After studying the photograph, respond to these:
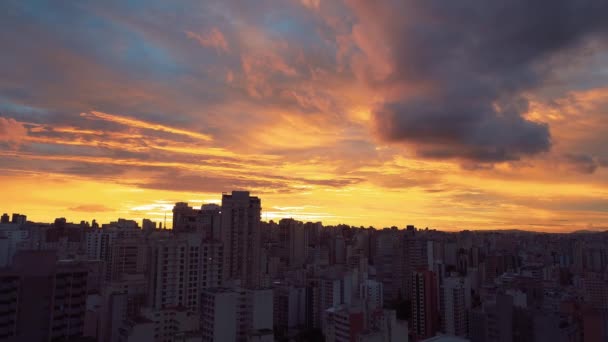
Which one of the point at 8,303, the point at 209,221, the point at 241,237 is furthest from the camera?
the point at 209,221

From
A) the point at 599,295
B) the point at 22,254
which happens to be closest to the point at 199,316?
the point at 22,254

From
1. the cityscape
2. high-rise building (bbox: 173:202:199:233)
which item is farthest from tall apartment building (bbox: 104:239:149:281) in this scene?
high-rise building (bbox: 173:202:199:233)

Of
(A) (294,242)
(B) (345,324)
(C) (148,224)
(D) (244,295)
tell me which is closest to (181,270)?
(D) (244,295)

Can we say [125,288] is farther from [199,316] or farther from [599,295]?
[599,295]

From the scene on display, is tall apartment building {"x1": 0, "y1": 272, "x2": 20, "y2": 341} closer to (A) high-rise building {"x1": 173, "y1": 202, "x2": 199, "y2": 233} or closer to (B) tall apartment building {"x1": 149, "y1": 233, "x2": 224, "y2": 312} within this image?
(B) tall apartment building {"x1": 149, "y1": 233, "x2": 224, "y2": 312}

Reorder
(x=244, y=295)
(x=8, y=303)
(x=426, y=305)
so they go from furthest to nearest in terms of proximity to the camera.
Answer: (x=426, y=305)
(x=244, y=295)
(x=8, y=303)

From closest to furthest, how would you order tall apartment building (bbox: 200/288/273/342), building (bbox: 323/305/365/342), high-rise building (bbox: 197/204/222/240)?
tall apartment building (bbox: 200/288/273/342) < building (bbox: 323/305/365/342) < high-rise building (bbox: 197/204/222/240)

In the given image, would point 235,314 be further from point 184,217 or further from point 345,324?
point 184,217
